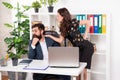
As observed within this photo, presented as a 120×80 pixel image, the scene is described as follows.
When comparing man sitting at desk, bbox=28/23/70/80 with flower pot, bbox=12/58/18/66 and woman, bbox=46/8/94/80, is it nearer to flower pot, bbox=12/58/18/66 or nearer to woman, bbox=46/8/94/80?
woman, bbox=46/8/94/80

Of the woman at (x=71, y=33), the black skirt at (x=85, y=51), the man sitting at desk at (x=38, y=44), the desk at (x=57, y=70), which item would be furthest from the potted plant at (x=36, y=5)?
the desk at (x=57, y=70)

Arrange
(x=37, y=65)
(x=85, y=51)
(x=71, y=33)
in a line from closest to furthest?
(x=37, y=65), (x=71, y=33), (x=85, y=51)

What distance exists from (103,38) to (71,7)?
857mm

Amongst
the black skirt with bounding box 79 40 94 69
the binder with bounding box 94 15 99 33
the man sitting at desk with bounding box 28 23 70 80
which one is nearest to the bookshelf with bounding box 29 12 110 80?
the binder with bounding box 94 15 99 33

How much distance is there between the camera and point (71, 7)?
4.51 m

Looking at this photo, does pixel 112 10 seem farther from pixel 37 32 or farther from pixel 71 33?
pixel 37 32

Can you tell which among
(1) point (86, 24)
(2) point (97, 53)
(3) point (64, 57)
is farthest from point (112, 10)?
(3) point (64, 57)

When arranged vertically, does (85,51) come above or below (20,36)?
below

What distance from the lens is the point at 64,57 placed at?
9.39ft

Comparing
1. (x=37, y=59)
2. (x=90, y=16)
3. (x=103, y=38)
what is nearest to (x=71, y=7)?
(x=90, y=16)

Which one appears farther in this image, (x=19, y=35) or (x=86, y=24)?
(x=19, y=35)

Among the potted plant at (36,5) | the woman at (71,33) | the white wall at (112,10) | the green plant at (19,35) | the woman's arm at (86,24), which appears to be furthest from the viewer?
the green plant at (19,35)

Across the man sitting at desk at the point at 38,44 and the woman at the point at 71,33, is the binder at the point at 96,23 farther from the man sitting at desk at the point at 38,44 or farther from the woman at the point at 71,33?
the man sitting at desk at the point at 38,44

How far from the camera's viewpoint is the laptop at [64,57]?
2.84m
